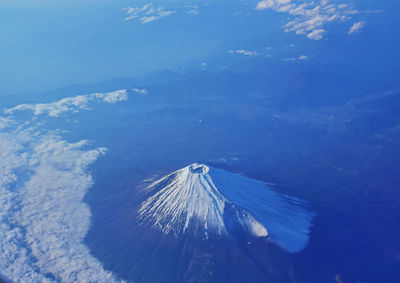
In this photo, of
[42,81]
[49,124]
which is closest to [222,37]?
[42,81]

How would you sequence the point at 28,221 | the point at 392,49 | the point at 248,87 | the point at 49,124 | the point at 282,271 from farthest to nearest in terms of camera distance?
the point at 392,49, the point at 248,87, the point at 49,124, the point at 28,221, the point at 282,271

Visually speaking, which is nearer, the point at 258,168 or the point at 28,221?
the point at 28,221

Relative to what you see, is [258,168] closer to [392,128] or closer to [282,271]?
[282,271]

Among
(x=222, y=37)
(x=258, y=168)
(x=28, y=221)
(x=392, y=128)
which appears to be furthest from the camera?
(x=222, y=37)

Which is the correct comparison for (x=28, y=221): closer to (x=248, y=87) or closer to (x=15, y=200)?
(x=15, y=200)
